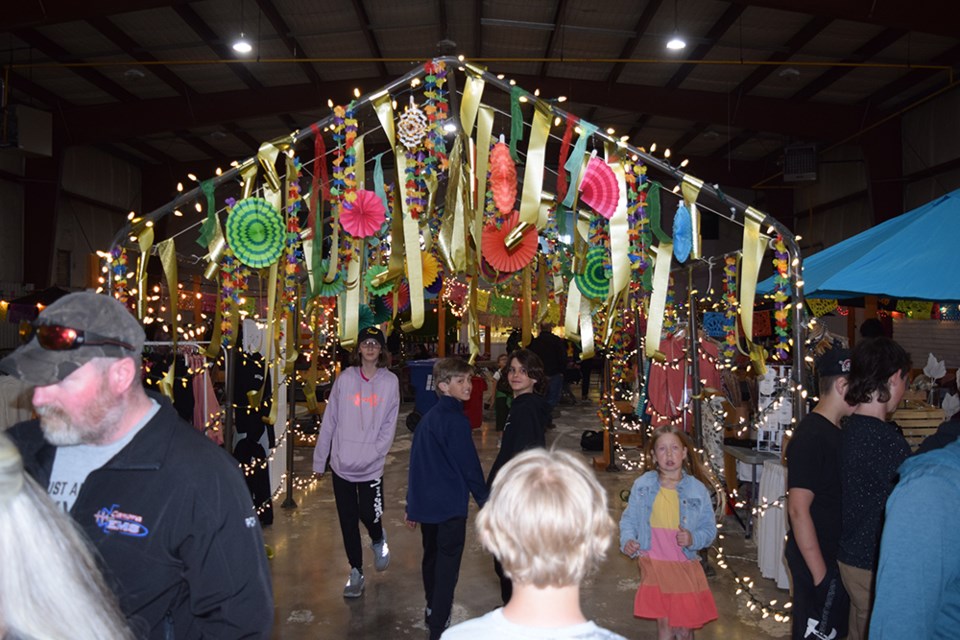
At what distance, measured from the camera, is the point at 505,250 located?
144 inches

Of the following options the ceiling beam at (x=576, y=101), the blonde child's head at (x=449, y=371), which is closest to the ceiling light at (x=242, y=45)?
the ceiling beam at (x=576, y=101)

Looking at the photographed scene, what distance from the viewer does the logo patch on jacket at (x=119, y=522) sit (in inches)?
59.1

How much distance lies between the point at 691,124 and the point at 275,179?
12109 millimetres

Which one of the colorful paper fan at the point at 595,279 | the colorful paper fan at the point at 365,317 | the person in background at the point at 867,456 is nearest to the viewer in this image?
the person in background at the point at 867,456

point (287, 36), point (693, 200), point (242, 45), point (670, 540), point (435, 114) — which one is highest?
point (287, 36)

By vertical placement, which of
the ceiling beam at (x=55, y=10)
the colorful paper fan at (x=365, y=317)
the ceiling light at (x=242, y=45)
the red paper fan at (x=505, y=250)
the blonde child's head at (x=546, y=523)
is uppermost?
the ceiling light at (x=242, y=45)

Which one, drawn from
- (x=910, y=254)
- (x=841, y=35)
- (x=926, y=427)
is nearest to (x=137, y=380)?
(x=910, y=254)

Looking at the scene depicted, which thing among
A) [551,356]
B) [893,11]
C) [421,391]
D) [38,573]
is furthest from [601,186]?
[421,391]

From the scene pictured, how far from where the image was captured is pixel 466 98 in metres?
3.49

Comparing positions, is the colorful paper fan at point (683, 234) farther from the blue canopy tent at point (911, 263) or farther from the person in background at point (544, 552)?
the person in background at point (544, 552)

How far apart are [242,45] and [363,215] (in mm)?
6902

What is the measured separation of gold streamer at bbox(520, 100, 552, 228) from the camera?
3430 mm

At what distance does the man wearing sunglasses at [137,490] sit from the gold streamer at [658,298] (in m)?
2.39

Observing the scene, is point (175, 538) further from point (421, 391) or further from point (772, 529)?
point (421, 391)
